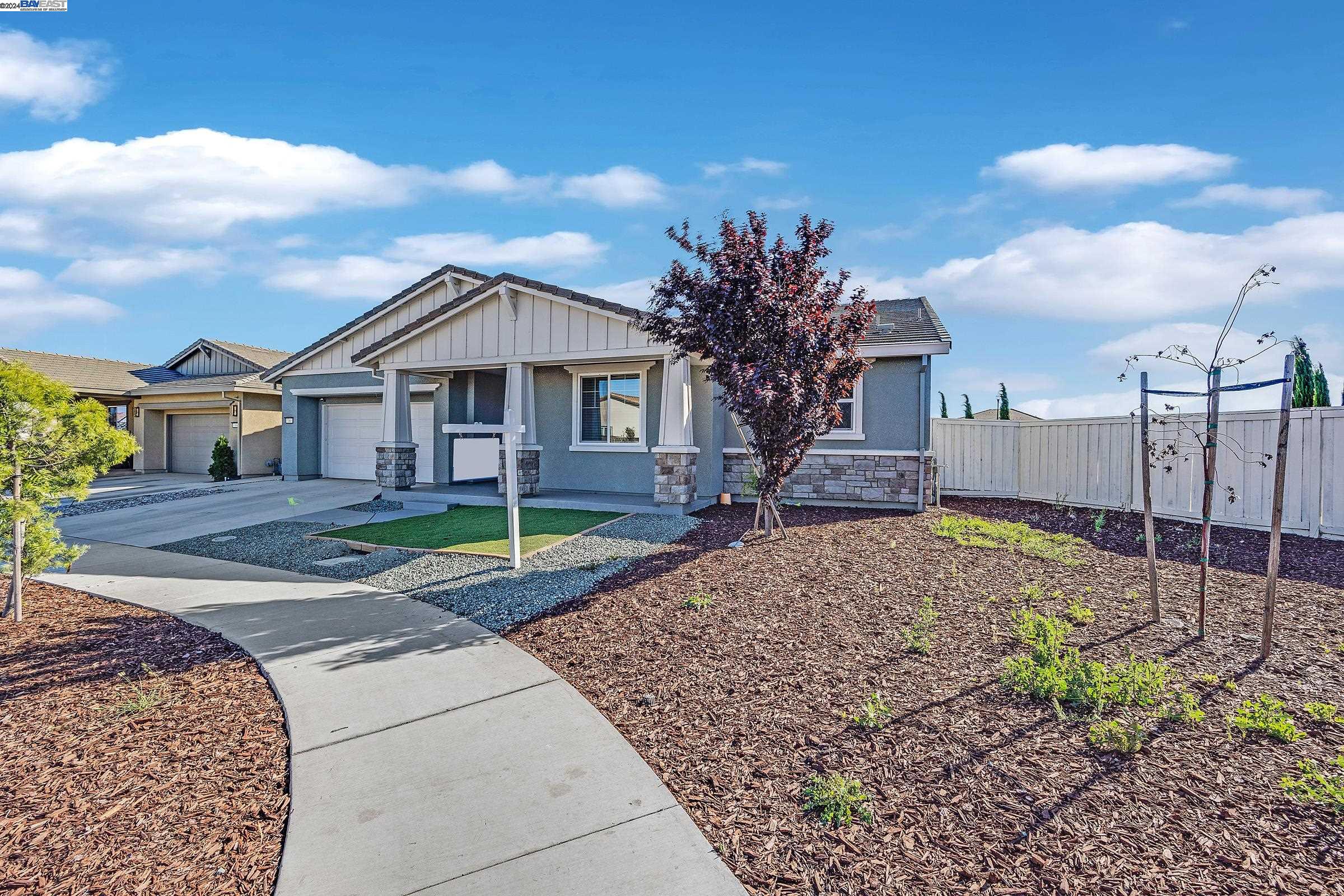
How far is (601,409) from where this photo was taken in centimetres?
1302

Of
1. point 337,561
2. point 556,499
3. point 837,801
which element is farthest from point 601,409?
point 837,801

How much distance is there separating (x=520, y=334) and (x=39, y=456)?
22.4 ft

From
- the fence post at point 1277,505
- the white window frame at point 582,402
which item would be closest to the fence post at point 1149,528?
the fence post at point 1277,505

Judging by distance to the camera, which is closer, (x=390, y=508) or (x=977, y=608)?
(x=977, y=608)

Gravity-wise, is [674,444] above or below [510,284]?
below

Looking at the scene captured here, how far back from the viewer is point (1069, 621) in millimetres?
5281

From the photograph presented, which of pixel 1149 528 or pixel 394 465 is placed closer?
pixel 1149 528

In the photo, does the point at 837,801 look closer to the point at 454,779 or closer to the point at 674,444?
the point at 454,779

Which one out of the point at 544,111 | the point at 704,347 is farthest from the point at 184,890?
the point at 544,111

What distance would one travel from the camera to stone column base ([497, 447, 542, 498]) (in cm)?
1210

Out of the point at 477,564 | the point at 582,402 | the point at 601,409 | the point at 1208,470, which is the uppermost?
the point at 582,402

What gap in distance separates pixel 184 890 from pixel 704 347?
673 centimetres

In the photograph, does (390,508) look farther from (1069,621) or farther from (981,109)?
(981,109)

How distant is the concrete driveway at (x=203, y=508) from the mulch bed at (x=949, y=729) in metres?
8.66
